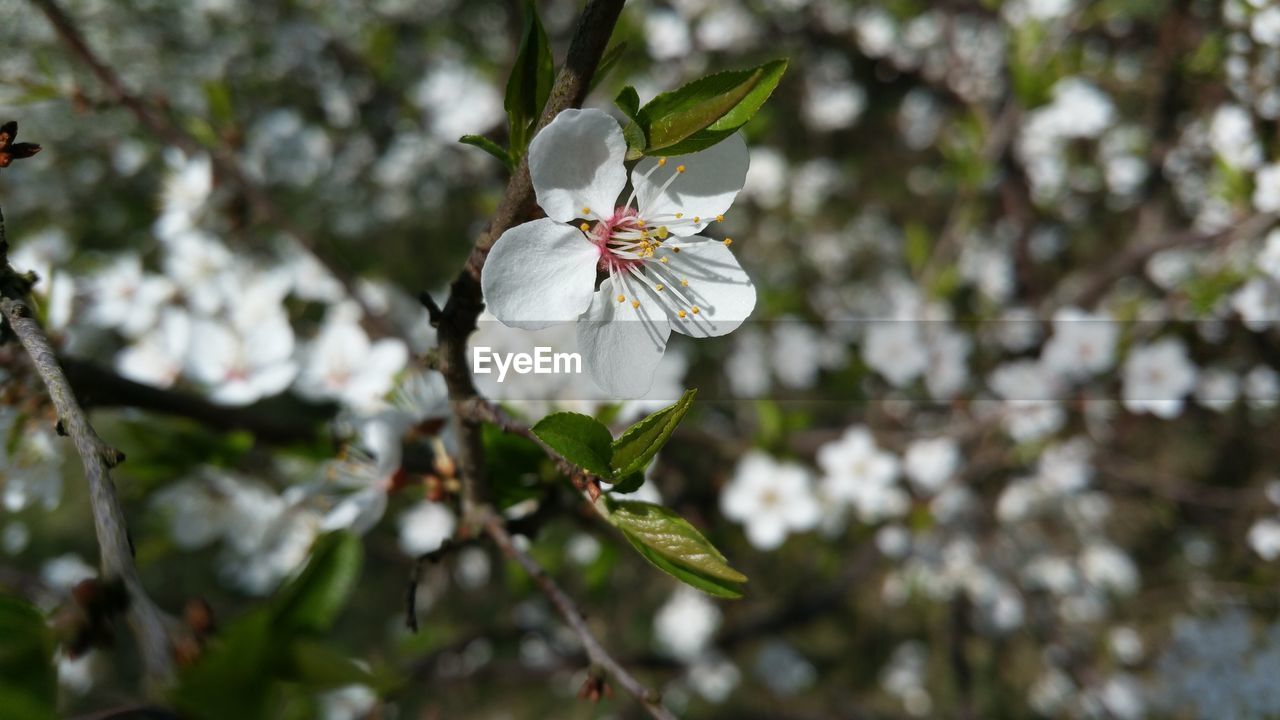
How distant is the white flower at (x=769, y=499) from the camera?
81.5 inches

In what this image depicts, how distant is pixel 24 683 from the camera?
558 millimetres

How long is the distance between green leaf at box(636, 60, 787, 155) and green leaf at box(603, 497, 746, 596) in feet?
1.23

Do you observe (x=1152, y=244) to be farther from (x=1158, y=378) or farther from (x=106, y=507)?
(x=106, y=507)

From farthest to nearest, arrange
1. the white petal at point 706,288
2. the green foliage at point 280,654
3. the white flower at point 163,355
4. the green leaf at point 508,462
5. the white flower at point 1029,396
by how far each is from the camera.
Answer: the white flower at point 1029,396 < the white flower at point 163,355 < the green leaf at point 508,462 < the white petal at point 706,288 < the green foliage at point 280,654

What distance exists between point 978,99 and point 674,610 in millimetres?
2501

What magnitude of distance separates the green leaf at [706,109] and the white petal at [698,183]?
86mm

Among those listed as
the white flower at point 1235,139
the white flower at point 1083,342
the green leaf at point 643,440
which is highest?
the white flower at point 1235,139

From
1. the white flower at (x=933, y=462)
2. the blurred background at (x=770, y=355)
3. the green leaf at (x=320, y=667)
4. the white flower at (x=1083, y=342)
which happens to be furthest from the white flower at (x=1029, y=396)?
the green leaf at (x=320, y=667)

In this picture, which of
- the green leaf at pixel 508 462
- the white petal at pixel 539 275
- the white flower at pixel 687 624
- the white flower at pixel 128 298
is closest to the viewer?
the white petal at pixel 539 275

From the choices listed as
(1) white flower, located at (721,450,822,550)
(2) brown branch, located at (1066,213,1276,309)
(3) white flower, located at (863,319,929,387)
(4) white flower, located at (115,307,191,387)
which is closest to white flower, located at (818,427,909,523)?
(1) white flower, located at (721,450,822,550)

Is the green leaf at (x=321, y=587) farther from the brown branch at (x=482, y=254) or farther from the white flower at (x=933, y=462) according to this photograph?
the white flower at (x=933, y=462)

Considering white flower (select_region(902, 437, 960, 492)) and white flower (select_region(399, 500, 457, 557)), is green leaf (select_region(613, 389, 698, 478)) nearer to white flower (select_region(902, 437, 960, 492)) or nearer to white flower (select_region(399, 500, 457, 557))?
white flower (select_region(399, 500, 457, 557))

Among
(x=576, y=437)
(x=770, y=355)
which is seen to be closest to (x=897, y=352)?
(x=770, y=355)

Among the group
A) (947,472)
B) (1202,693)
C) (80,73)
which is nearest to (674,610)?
(947,472)
